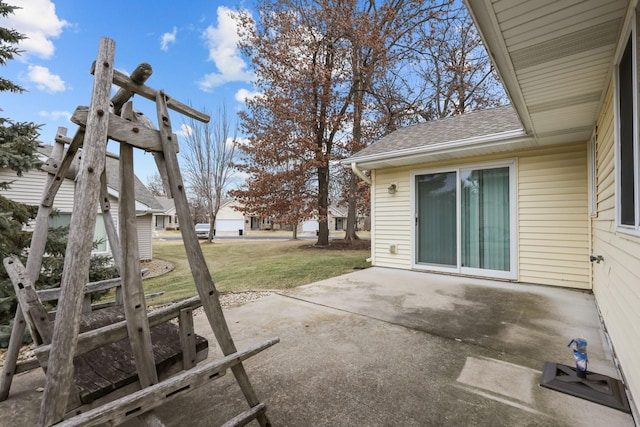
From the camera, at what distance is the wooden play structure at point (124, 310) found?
1.06 metres

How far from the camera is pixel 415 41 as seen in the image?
12.8 m

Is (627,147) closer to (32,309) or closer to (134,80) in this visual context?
(134,80)

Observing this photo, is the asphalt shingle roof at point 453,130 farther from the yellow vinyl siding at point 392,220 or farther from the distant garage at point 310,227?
the distant garage at point 310,227

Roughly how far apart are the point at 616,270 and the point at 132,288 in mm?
3544

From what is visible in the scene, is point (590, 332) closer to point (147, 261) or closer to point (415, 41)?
point (147, 261)

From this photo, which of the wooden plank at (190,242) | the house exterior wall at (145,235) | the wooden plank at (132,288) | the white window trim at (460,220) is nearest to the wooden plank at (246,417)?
the wooden plank at (190,242)

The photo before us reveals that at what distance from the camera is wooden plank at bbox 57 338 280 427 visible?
974mm

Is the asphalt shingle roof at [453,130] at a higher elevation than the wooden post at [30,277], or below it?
higher

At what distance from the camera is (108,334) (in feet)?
5.14

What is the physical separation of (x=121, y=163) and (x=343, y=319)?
2.68 m

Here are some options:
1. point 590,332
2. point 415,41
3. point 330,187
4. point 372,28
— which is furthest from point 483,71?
point 590,332

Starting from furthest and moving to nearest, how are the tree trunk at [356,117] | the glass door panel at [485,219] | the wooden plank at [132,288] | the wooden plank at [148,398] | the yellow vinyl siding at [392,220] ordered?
the tree trunk at [356,117] → the yellow vinyl siding at [392,220] → the glass door panel at [485,219] → the wooden plank at [132,288] → the wooden plank at [148,398]

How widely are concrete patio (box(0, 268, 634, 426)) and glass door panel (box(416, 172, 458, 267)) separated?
1.59 meters

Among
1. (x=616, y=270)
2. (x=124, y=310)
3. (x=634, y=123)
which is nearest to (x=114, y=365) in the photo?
(x=124, y=310)
